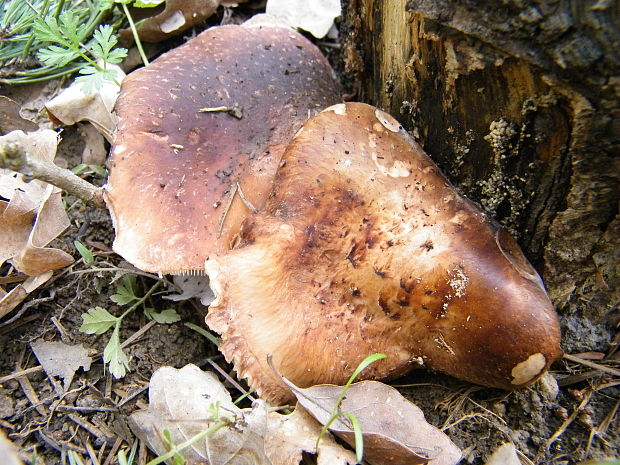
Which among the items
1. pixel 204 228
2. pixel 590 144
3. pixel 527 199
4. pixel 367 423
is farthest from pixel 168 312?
pixel 590 144

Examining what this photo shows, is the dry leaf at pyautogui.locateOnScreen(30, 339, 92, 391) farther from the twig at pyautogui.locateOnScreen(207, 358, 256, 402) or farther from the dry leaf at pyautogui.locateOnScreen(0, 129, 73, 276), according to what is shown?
the twig at pyautogui.locateOnScreen(207, 358, 256, 402)

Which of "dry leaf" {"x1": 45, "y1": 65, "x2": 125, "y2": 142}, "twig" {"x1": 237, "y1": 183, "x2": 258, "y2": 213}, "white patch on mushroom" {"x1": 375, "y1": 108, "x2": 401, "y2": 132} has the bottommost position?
"dry leaf" {"x1": 45, "y1": 65, "x2": 125, "y2": 142}

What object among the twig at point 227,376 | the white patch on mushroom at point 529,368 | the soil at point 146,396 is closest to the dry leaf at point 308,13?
the soil at point 146,396

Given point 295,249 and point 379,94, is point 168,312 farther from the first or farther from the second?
point 379,94

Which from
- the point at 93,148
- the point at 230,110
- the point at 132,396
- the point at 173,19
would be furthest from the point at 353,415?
the point at 173,19

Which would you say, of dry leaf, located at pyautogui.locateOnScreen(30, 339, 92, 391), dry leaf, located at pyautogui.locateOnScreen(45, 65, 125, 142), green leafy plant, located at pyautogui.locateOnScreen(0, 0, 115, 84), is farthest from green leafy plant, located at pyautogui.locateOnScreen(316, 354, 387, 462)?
green leafy plant, located at pyautogui.locateOnScreen(0, 0, 115, 84)

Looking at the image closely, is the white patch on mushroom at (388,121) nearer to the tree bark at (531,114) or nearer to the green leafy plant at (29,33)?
the tree bark at (531,114)
